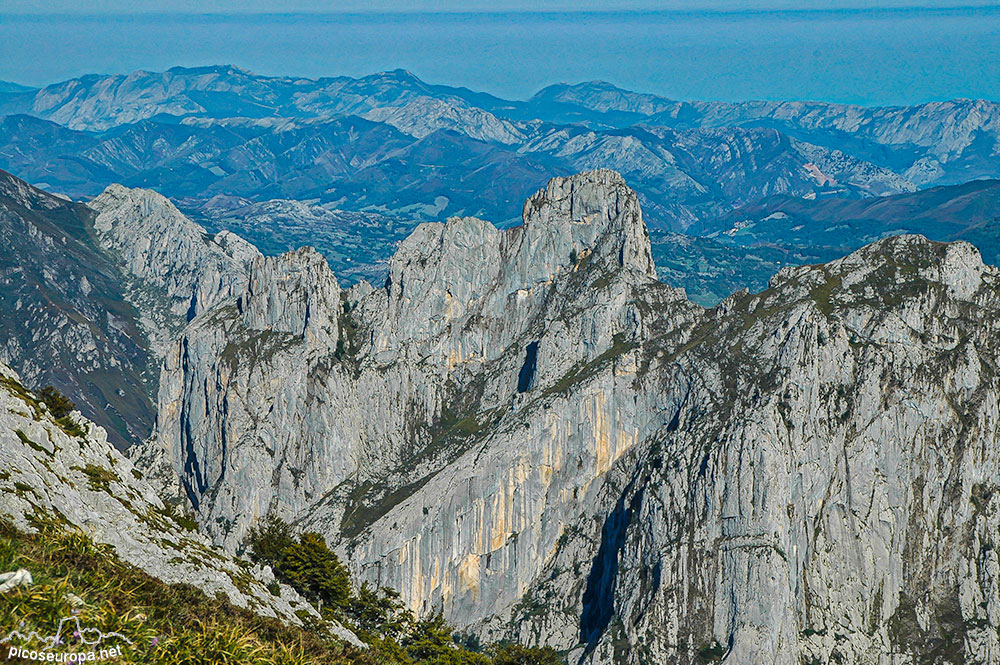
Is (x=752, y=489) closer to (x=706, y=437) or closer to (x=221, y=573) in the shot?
(x=706, y=437)

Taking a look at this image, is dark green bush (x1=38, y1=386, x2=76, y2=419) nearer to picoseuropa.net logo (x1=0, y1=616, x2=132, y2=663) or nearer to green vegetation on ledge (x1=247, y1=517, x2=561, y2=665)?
green vegetation on ledge (x1=247, y1=517, x2=561, y2=665)

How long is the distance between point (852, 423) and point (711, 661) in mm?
55509

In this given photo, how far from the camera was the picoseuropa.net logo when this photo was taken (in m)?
30.6

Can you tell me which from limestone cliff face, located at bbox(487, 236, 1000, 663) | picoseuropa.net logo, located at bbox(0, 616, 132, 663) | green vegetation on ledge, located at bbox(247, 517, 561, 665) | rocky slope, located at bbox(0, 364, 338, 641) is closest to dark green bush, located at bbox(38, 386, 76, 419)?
rocky slope, located at bbox(0, 364, 338, 641)

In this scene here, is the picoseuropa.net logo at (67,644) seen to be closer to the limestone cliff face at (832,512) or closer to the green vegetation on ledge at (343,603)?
the green vegetation on ledge at (343,603)

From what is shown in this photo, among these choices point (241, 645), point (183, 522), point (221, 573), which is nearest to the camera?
point (241, 645)

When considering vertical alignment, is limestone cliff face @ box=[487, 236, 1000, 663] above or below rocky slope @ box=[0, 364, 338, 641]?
above

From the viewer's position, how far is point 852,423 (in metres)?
190

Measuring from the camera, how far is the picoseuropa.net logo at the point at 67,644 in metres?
30.6

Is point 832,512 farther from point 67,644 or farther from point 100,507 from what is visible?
point 67,644

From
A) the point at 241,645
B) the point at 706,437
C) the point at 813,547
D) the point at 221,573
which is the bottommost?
the point at 241,645

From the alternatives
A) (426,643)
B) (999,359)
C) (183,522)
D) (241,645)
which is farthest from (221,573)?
(999,359)

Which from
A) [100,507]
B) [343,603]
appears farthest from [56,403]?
[343,603]

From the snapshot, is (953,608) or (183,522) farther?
(953,608)
